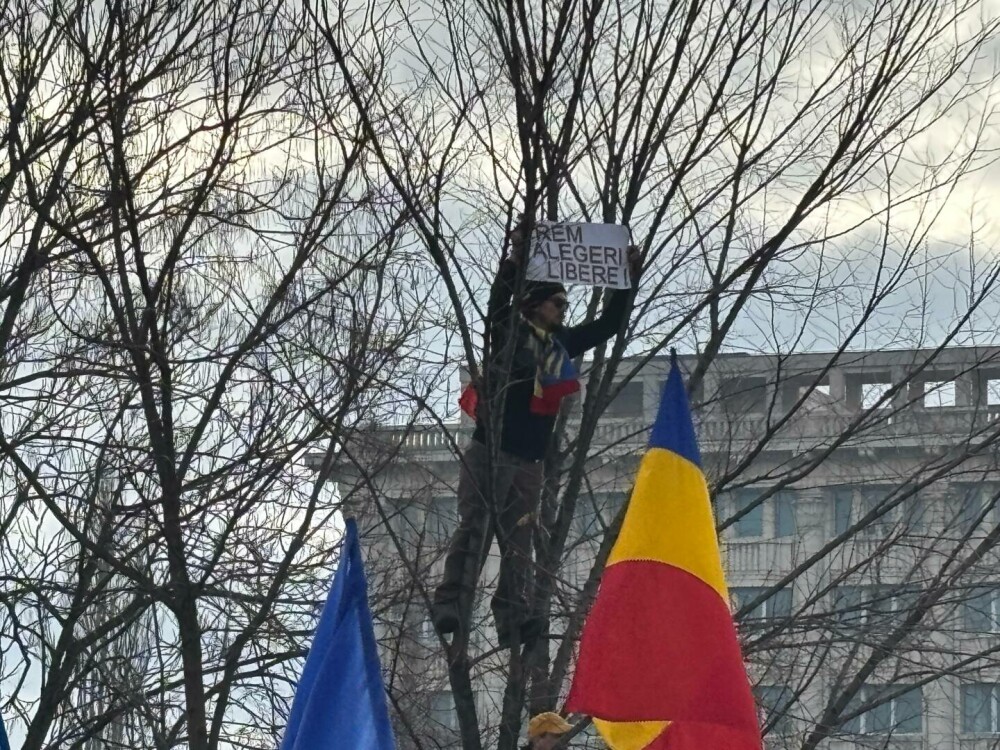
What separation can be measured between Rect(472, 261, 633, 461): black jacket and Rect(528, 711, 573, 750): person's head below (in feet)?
3.10

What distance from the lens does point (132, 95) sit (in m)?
7.29

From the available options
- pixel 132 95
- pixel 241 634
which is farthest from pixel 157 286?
pixel 241 634

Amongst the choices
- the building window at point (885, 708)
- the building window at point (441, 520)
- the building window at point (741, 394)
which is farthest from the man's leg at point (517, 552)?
Answer: the building window at point (885, 708)

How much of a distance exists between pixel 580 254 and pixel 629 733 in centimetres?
152

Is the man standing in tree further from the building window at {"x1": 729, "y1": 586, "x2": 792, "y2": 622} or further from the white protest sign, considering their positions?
the building window at {"x1": 729, "y1": 586, "x2": 792, "y2": 622}

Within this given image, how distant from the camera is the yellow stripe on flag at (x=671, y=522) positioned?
533cm

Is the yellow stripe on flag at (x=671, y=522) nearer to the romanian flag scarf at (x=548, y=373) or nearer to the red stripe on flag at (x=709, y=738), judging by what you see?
the red stripe on flag at (x=709, y=738)

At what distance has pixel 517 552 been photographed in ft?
19.9

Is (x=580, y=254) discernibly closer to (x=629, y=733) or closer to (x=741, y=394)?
(x=629, y=733)

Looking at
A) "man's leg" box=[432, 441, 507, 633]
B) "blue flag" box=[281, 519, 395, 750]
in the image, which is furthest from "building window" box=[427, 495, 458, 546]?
"blue flag" box=[281, 519, 395, 750]

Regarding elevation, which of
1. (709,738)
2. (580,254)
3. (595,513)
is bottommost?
(709,738)

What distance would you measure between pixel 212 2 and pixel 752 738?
155 inches

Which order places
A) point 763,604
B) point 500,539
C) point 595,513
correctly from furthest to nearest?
point 763,604 → point 595,513 → point 500,539

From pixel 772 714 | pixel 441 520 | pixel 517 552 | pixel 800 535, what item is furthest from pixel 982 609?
pixel 517 552
